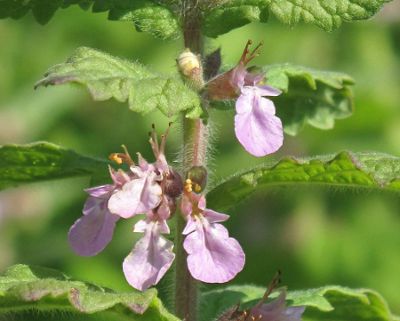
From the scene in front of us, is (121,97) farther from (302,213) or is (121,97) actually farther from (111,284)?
(302,213)

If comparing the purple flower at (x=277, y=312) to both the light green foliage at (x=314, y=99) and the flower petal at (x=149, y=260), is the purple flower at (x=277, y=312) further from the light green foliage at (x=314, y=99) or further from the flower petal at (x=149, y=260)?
the light green foliage at (x=314, y=99)

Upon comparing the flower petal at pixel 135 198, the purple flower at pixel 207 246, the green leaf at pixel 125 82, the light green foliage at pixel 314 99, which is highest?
the green leaf at pixel 125 82

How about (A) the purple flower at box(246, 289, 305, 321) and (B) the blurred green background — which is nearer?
(A) the purple flower at box(246, 289, 305, 321)

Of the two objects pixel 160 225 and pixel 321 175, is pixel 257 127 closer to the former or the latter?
pixel 321 175

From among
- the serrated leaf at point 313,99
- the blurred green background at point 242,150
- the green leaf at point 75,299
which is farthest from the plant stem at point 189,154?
the blurred green background at point 242,150

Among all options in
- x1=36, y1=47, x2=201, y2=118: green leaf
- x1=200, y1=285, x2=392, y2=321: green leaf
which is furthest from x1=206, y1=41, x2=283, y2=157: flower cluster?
x1=200, y1=285, x2=392, y2=321: green leaf

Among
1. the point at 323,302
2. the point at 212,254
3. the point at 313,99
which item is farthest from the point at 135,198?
the point at 313,99

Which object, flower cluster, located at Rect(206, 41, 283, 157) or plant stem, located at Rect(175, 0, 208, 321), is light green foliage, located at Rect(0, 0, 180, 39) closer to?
plant stem, located at Rect(175, 0, 208, 321)
